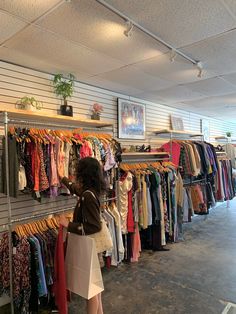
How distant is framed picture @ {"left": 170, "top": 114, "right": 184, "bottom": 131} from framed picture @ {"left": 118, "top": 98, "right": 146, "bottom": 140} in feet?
3.77

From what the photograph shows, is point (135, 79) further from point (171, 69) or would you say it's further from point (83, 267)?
point (83, 267)

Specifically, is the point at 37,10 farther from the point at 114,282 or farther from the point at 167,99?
the point at 167,99

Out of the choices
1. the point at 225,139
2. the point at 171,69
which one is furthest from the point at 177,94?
the point at 225,139

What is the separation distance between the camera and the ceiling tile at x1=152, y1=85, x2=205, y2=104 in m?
4.52

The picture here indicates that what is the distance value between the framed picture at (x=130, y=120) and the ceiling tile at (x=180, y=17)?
2.11 m

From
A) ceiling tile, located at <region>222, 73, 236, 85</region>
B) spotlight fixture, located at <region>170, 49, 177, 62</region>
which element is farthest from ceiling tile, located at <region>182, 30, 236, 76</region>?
ceiling tile, located at <region>222, 73, 236, 85</region>

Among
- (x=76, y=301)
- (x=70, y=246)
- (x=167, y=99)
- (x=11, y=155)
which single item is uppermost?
(x=167, y=99)

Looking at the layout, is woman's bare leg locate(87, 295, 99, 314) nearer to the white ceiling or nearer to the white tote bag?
the white tote bag

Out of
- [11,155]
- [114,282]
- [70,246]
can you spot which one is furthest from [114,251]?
[11,155]

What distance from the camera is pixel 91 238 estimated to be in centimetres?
210

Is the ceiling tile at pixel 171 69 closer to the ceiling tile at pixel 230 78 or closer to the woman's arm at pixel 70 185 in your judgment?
the ceiling tile at pixel 230 78

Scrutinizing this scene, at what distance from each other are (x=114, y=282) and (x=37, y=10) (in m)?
3.12

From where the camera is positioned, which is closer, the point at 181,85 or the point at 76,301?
the point at 76,301

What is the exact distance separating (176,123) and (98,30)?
414 centimetres
